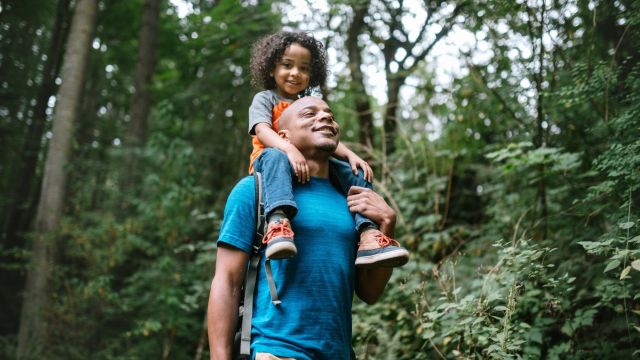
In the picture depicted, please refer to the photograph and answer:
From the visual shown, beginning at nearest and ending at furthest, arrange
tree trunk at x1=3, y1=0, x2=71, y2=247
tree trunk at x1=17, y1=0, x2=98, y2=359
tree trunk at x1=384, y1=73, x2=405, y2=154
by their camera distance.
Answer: tree trunk at x1=384, y1=73, x2=405, y2=154 → tree trunk at x1=17, y1=0, x2=98, y2=359 → tree trunk at x1=3, y1=0, x2=71, y2=247

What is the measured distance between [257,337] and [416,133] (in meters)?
5.84

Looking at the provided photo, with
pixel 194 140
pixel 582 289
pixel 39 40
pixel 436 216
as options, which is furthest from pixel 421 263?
pixel 39 40

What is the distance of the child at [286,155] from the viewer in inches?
92.4

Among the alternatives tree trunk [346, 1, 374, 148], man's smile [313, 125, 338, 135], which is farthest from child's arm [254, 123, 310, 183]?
tree trunk [346, 1, 374, 148]

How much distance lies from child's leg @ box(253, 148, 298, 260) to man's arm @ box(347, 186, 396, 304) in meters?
0.34

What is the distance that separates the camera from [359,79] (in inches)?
325

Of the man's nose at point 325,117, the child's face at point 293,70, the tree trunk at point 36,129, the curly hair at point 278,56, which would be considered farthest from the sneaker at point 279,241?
the tree trunk at point 36,129

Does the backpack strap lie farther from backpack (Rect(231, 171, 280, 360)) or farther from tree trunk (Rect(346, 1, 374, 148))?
tree trunk (Rect(346, 1, 374, 148))

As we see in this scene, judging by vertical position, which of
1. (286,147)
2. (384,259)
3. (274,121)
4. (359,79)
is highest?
(359,79)

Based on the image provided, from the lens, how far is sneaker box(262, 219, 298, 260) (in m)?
2.17

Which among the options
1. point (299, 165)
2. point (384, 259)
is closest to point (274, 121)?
point (299, 165)

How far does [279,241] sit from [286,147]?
2.14 ft

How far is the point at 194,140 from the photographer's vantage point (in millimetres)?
10281

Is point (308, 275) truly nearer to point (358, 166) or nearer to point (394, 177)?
point (358, 166)
